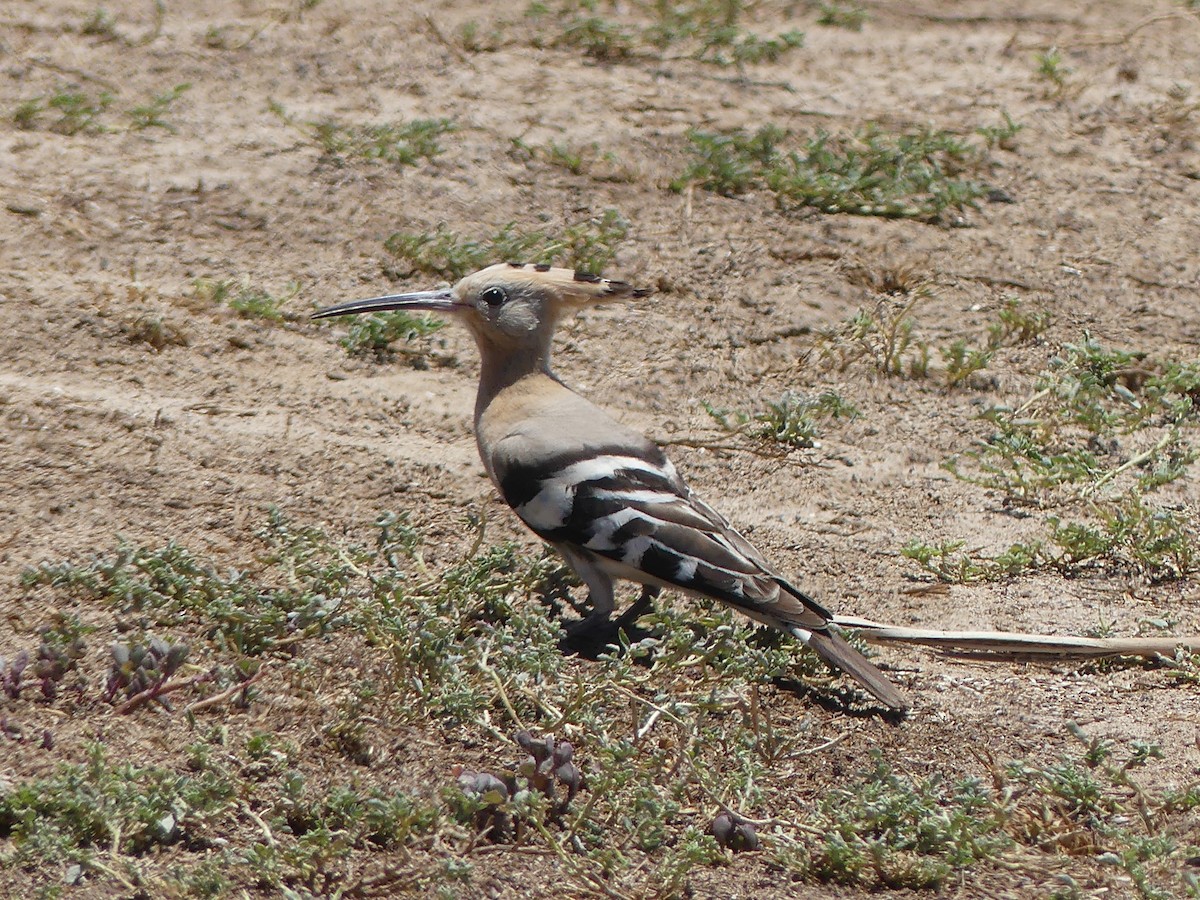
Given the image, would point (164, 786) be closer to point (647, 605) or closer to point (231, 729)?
point (231, 729)

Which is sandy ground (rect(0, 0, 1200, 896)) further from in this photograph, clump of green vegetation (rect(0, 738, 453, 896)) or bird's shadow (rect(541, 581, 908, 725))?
clump of green vegetation (rect(0, 738, 453, 896))

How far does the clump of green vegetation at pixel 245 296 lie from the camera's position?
5.39 m

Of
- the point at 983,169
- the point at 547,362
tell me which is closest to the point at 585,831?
the point at 547,362

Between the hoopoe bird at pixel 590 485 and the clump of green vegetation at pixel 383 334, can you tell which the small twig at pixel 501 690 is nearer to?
the hoopoe bird at pixel 590 485

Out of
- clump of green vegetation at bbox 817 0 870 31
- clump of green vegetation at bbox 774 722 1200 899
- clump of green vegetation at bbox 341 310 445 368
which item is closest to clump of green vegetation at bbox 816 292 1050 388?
clump of green vegetation at bbox 341 310 445 368

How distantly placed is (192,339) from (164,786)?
237 cm

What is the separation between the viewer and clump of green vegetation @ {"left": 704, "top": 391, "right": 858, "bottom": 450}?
511 cm

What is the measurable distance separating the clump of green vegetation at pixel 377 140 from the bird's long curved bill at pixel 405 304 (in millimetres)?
1236

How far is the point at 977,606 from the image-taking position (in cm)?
440

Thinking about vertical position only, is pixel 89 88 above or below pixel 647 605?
above

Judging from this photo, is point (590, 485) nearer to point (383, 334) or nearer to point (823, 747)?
point (823, 747)

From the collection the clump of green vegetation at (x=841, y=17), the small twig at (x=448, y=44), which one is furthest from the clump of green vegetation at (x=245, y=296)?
the clump of green vegetation at (x=841, y=17)

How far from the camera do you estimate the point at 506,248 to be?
19.0ft

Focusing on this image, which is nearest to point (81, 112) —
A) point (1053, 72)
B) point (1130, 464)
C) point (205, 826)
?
point (205, 826)
